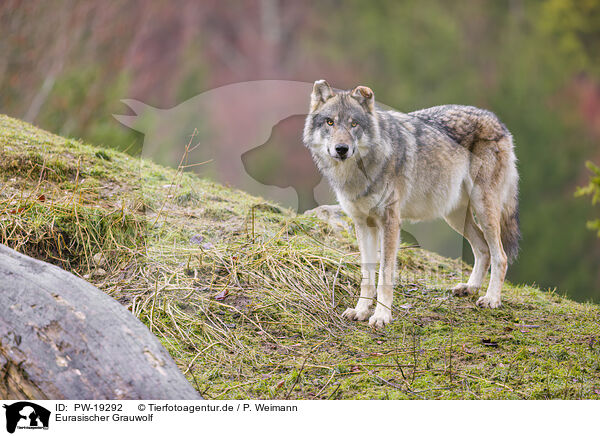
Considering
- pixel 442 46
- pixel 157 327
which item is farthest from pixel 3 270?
pixel 442 46

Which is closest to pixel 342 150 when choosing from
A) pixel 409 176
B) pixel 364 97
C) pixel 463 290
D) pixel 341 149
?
pixel 341 149

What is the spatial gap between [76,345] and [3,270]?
482 mm

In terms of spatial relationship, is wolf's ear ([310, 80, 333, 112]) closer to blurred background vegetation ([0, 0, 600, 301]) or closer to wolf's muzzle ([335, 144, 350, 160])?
wolf's muzzle ([335, 144, 350, 160])

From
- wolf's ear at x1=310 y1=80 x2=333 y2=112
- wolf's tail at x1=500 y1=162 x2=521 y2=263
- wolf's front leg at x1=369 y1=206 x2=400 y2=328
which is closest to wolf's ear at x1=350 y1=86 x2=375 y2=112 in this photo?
wolf's ear at x1=310 y1=80 x2=333 y2=112

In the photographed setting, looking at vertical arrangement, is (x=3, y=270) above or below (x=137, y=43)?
below

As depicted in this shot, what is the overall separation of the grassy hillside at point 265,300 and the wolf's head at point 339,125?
0.76m

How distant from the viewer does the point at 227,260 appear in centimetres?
342

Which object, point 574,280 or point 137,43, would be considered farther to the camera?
point 137,43

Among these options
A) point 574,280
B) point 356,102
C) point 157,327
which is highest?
point 356,102

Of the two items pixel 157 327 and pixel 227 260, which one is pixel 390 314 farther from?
pixel 157 327

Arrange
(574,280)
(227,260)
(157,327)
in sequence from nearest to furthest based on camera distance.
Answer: (157,327) → (227,260) → (574,280)

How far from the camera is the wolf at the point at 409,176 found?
313 cm
